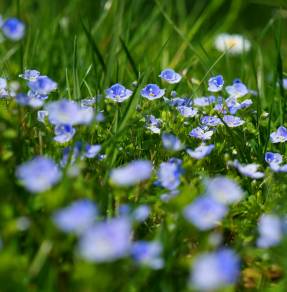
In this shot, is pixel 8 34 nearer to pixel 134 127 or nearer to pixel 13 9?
pixel 134 127

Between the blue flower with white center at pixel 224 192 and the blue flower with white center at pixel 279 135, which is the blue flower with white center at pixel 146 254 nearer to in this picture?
the blue flower with white center at pixel 224 192

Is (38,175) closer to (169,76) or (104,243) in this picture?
(104,243)

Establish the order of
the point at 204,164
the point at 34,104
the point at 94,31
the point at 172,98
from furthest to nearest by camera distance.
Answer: the point at 94,31 → the point at 172,98 → the point at 204,164 → the point at 34,104

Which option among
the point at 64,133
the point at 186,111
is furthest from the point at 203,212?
the point at 186,111

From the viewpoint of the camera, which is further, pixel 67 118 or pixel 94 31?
pixel 94 31

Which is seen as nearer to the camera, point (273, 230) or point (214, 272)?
point (214, 272)

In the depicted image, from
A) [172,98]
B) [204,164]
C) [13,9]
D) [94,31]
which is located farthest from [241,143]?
[13,9]

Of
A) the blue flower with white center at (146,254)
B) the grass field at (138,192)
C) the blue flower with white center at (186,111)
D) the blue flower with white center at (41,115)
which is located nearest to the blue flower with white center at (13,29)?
the grass field at (138,192)
